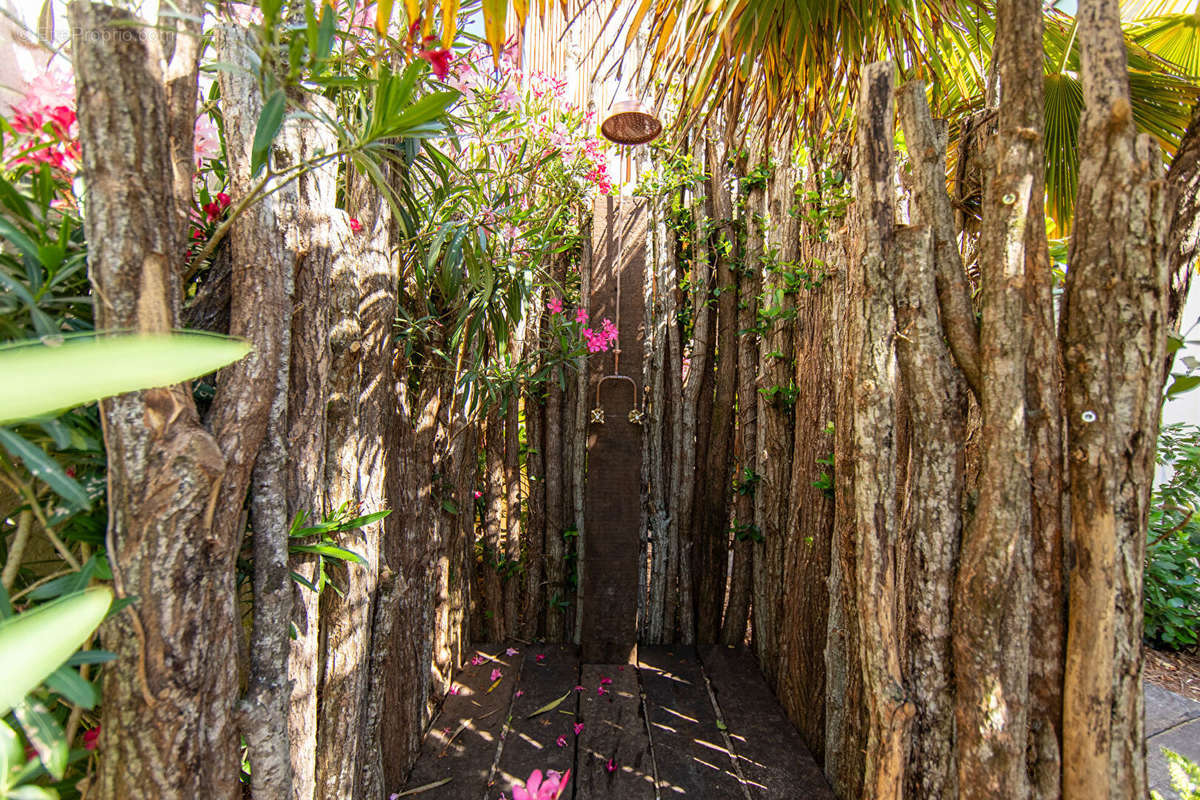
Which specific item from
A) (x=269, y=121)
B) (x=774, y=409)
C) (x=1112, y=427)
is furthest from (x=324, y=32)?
(x=774, y=409)

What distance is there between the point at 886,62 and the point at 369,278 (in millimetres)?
1236

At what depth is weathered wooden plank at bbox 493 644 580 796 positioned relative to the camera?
1.84m

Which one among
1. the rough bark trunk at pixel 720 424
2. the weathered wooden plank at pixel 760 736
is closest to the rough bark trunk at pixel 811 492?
the weathered wooden plank at pixel 760 736

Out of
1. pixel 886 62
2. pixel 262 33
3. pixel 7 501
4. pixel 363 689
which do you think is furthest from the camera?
pixel 363 689

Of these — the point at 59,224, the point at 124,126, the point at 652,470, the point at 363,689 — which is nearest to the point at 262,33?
the point at 124,126

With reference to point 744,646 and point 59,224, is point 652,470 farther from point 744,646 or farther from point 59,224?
point 59,224

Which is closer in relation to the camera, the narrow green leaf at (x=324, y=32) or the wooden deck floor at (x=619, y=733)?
the narrow green leaf at (x=324, y=32)

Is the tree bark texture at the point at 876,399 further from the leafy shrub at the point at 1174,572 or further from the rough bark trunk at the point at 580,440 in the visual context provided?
the leafy shrub at the point at 1174,572

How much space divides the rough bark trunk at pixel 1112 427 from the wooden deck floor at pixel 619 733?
32.8 inches

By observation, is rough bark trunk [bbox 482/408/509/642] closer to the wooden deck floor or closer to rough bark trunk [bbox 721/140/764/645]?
the wooden deck floor

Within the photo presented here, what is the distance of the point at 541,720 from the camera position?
81.7 inches

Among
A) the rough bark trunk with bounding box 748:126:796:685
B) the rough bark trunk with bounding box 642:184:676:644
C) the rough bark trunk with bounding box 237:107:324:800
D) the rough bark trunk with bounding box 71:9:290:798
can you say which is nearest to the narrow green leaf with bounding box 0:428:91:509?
the rough bark trunk with bounding box 71:9:290:798

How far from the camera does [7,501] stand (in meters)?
0.97

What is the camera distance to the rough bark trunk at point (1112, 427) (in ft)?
3.59
